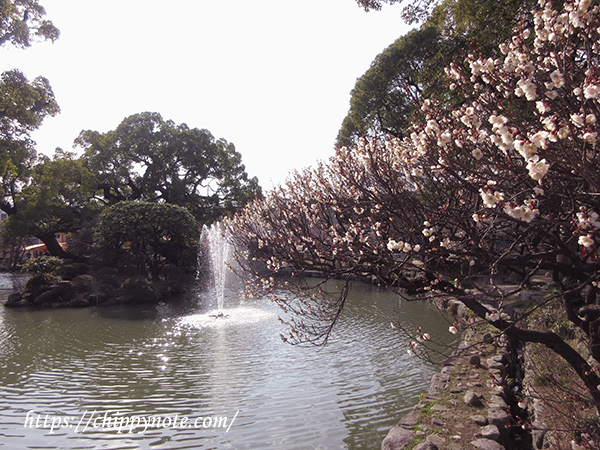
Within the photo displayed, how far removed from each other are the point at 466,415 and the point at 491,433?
0.49m

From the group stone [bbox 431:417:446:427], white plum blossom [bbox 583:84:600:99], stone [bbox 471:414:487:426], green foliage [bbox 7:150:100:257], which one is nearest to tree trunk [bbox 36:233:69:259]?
green foliage [bbox 7:150:100:257]

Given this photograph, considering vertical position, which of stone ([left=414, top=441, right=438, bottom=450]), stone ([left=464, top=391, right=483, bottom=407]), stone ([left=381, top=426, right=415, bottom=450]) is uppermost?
stone ([left=464, top=391, right=483, bottom=407])

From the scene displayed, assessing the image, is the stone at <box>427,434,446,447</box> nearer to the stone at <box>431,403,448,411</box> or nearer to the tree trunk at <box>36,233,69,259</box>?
the stone at <box>431,403,448,411</box>

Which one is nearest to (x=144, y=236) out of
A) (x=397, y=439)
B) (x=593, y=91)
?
(x=397, y=439)

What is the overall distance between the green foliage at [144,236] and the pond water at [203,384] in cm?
555

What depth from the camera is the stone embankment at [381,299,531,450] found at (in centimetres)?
356

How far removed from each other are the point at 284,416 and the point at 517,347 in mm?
4540

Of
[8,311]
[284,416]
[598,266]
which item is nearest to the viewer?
[598,266]

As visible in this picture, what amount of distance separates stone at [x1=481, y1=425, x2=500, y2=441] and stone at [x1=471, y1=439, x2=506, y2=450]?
8 centimetres

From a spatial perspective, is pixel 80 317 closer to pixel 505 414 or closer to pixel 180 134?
pixel 505 414

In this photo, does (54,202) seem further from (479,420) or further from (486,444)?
(486,444)

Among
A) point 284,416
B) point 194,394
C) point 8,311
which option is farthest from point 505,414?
point 8,311

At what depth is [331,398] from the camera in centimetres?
544

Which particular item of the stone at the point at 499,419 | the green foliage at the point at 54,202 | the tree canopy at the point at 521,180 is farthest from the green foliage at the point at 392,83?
the green foliage at the point at 54,202
